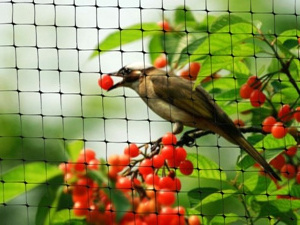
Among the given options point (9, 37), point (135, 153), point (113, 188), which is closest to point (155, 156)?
point (135, 153)

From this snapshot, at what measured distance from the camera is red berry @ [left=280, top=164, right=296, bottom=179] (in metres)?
2.79

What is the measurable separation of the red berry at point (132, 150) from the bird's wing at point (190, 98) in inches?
24.3

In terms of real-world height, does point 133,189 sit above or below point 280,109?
below

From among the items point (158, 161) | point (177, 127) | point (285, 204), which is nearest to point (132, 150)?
point (158, 161)

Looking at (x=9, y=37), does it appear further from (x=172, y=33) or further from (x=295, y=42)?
(x=295, y=42)

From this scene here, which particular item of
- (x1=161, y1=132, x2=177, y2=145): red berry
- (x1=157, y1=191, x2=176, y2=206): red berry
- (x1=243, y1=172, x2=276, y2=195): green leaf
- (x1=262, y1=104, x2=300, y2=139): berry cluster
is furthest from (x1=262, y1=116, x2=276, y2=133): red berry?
(x1=157, y1=191, x2=176, y2=206): red berry

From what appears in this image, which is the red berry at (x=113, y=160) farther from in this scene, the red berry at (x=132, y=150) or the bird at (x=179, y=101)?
the bird at (x=179, y=101)

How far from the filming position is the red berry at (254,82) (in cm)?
277

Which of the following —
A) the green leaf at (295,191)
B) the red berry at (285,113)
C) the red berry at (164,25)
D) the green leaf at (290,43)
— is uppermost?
the red berry at (164,25)

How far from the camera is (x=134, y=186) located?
92.8 inches

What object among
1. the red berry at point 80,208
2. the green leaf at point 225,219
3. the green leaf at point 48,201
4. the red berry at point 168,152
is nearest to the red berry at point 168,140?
the red berry at point 168,152

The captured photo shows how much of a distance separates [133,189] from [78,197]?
0.42ft

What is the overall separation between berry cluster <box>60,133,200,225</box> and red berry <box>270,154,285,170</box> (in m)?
0.32

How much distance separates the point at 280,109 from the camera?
279 centimetres
